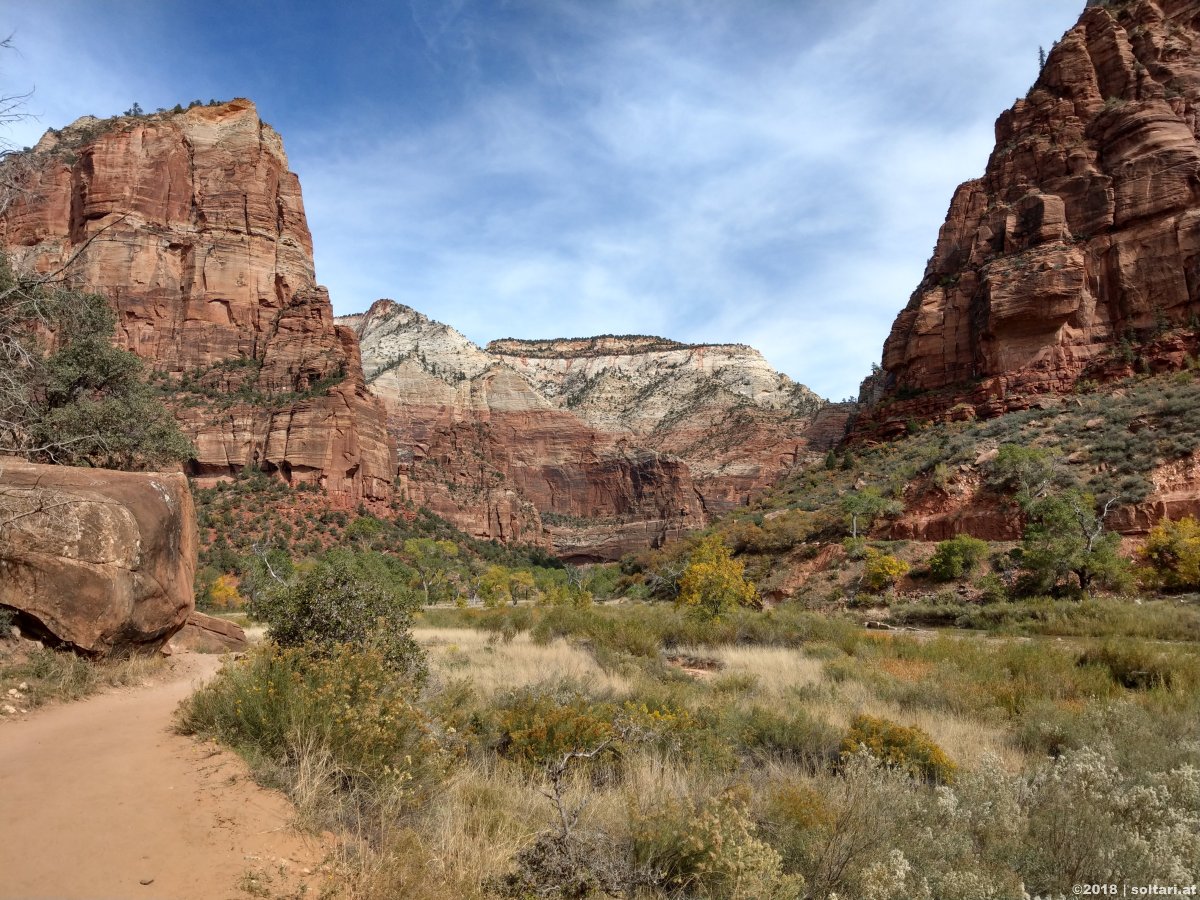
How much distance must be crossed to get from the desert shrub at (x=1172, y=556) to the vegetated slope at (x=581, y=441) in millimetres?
63790

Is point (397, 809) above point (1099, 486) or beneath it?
beneath

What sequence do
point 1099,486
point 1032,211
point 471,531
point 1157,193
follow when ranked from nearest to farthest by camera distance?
point 1099,486 → point 1157,193 → point 1032,211 → point 471,531

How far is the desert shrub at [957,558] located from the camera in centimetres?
2542

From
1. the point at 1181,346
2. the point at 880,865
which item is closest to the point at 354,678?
the point at 880,865

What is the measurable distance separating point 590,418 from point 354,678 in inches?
4420

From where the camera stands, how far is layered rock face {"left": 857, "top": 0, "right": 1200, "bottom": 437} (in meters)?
38.8

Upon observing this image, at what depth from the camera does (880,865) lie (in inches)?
122

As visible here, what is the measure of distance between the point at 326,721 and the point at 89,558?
505 cm

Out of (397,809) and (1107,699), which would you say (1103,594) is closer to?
(1107,699)

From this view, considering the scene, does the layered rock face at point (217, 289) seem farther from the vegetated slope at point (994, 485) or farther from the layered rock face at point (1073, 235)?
the layered rock face at point (1073, 235)

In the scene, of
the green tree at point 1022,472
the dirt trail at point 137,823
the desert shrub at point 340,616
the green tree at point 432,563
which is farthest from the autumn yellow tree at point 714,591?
the green tree at point 432,563

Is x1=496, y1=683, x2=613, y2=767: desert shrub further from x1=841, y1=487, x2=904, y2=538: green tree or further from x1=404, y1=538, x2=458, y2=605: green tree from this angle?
x1=404, y1=538, x2=458, y2=605: green tree

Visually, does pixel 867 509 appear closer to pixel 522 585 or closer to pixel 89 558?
pixel 522 585

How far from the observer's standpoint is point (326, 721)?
15.2ft
